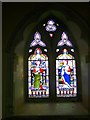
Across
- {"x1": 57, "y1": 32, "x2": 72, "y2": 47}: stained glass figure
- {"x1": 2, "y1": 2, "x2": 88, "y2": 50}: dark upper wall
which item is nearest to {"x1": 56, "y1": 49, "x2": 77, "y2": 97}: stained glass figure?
{"x1": 57, "y1": 32, "x2": 72, "y2": 47}: stained glass figure

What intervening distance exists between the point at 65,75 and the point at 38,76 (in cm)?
50

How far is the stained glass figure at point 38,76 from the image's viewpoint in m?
4.42

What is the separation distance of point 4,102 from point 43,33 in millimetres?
1791

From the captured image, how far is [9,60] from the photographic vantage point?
3.23 metres

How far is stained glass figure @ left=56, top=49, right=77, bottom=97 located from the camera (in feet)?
14.6

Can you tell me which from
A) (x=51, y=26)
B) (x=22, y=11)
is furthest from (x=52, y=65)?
(x=22, y=11)

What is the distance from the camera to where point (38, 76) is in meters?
4.48

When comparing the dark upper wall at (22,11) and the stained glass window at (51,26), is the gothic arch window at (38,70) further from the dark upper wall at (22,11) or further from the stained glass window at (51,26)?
the dark upper wall at (22,11)

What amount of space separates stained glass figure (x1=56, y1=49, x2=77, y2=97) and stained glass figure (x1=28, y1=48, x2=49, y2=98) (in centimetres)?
22

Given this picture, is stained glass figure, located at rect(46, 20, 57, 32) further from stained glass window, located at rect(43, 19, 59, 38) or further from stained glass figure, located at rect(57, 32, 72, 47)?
stained glass figure, located at rect(57, 32, 72, 47)

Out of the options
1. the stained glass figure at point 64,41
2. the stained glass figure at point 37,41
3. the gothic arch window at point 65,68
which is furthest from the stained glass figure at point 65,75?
the stained glass figure at point 37,41

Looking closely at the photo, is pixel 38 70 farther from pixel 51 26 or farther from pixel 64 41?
pixel 51 26

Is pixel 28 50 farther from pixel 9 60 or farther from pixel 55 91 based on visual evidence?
pixel 9 60

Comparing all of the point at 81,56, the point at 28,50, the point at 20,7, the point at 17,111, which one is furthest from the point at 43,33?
the point at 17,111
